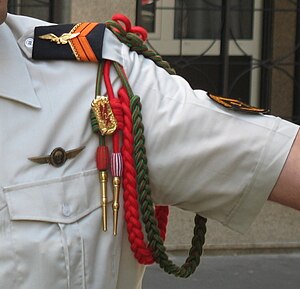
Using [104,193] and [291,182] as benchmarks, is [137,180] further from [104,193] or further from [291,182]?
[291,182]

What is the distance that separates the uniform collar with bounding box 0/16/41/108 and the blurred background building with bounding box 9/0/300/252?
4.56 m

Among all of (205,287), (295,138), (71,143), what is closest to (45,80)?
(71,143)

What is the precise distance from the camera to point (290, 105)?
6.58 metres

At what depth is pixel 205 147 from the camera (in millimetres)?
1627

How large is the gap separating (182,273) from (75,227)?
1.02 feet

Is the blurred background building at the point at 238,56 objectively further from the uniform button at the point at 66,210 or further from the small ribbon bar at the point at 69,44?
the uniform button at the point at 66,210

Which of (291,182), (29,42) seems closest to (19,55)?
(29,42)

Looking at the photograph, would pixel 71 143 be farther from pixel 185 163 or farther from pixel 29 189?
pixel 185 163

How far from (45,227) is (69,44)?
0.37 meters

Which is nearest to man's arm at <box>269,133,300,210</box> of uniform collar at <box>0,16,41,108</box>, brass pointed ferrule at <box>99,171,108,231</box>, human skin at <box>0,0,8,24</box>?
brass pointed ferrule at <box>99,171,108,231</box>

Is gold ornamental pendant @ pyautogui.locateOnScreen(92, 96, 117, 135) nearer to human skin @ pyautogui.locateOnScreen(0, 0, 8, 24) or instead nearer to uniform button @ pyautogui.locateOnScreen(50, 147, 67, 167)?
uniform button @ pyautogui.locateOnScreen(50, 147, 67, 167)

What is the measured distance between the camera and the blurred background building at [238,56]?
6.31m

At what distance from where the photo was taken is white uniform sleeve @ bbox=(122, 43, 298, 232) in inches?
64.0

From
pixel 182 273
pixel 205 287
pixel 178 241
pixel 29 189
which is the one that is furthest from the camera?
pixel 178 241
